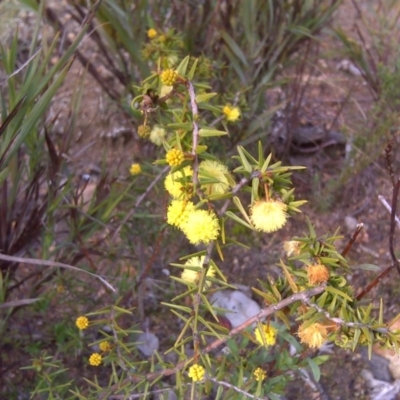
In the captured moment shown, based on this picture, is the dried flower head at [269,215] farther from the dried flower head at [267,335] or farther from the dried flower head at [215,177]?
the dried flower head at [267,335]

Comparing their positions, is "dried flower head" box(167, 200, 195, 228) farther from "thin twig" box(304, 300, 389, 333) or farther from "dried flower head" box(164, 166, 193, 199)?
"thin twig" box(304, 300, 389, 333)

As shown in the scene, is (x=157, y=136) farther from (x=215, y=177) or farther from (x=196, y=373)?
(x=196, y=373)

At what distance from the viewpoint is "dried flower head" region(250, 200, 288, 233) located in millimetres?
834

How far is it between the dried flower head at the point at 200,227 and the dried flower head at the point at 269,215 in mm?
62

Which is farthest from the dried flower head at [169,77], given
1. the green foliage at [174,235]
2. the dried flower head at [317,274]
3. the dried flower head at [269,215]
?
the dried flower head at [317,274]

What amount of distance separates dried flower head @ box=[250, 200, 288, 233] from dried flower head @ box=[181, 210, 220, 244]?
6cm

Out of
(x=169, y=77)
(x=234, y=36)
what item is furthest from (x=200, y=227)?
(x=234, y=36)

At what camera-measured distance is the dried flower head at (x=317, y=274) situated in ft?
2.81

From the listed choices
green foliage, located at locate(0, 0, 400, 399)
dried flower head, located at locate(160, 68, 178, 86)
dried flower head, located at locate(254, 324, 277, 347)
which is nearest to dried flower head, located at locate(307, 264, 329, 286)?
green foliage, located at locate(0, 0, 400, 399)

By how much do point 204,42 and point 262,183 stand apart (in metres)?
1.07

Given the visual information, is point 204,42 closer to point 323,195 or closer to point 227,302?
point 323,195

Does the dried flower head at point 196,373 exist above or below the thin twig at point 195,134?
below

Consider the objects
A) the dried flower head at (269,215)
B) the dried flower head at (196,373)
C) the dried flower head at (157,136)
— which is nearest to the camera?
the dried flower head at (269,215)

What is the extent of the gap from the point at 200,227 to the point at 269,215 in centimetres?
10
